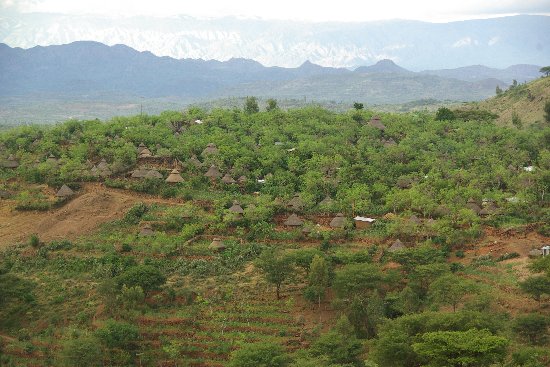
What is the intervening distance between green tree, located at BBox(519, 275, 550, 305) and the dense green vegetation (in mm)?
49

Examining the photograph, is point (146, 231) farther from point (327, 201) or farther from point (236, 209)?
point (327, 201)

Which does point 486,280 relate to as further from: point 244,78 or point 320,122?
point 244,78

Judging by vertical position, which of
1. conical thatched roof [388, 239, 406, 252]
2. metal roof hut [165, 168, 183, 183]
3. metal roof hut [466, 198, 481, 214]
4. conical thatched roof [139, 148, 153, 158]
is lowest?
conical thatched roof [388, 239, 406, 252]

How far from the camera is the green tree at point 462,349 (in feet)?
→ 58.4

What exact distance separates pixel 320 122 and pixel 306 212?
1619 centimetres

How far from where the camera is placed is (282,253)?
29.2 meters

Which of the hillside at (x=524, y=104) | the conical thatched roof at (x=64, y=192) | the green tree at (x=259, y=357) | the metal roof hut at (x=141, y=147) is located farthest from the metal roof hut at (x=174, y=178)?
the hillside at (x=524, y=104)

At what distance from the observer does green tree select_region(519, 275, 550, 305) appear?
2327cm

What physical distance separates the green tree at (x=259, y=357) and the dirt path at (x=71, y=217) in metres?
15.9

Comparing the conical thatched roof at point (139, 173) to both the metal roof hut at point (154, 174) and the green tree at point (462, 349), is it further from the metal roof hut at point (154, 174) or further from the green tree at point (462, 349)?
the green tree at point (462, 349)

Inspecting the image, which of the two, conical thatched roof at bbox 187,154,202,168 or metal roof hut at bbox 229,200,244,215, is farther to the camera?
conical thatched roof at bbox 187,154,202,168

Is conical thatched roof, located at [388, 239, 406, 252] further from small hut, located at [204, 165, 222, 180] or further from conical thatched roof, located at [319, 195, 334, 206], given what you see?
small hut, located at [204, 165, 222, 180]

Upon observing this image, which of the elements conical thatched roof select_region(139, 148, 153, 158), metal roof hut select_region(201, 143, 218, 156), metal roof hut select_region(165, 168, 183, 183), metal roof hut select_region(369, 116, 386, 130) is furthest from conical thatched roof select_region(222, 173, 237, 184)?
metal roof hut select_region(369, 116, 386, 130)

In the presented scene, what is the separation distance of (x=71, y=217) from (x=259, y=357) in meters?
18.3
